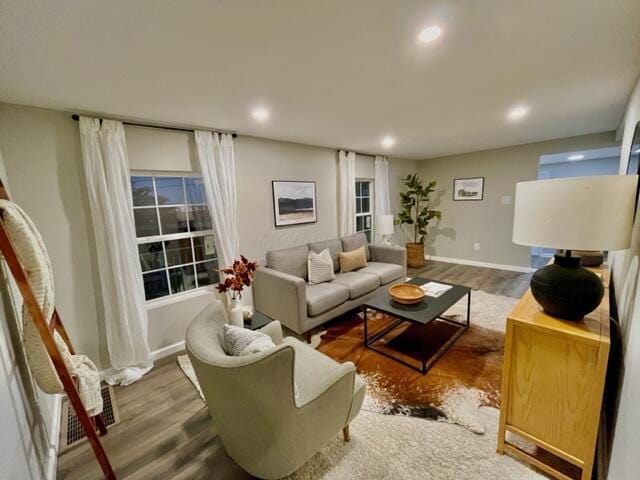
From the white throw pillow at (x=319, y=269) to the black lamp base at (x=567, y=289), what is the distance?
6.77ft

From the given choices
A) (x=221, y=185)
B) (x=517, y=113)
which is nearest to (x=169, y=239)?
(x=221, y=185)

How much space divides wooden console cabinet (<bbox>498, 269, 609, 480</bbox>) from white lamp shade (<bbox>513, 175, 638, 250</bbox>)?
420 mm

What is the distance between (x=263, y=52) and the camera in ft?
4.65

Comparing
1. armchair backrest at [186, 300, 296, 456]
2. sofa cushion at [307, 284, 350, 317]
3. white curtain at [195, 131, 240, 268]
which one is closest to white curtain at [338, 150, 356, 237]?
sofa cushion at [307, 284, 350, 317]

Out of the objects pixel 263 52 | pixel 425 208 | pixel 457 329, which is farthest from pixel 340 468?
pixel 425 208

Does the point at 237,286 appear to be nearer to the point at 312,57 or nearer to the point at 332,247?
the point at 312,57

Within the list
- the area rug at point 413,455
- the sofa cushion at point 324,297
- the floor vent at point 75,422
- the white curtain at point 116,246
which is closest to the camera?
the area rug at point 413,455

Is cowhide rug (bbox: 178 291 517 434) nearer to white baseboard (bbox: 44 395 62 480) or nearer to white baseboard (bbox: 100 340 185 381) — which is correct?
white baseboard (bbox: 100 340 185 381)

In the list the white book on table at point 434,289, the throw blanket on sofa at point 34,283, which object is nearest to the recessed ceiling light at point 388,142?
the white book on table at point 434,289

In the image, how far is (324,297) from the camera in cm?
272

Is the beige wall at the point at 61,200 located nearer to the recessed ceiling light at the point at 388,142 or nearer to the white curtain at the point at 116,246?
the white curtain at the point at 116,246

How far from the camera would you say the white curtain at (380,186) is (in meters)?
4.90

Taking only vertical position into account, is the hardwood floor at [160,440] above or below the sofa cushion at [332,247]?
below

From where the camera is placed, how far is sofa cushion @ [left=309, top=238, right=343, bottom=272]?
3.45m
